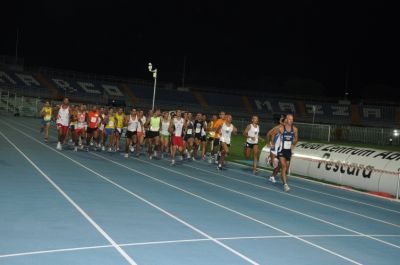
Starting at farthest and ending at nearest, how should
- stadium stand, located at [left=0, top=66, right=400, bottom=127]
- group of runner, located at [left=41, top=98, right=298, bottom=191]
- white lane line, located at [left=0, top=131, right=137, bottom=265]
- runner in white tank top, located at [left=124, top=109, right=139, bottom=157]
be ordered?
1. stadium stand, located at [left=0, top=66, right=400, bottom=127]
2. runner in white tank top, located at [left=124, top=109, right=139, bottom=157]
3. group of runner, located at [left=41, top=98, right=298, bottom=191]
4. white lane line, located at [left=0, top=131, right=137, bottom=265]

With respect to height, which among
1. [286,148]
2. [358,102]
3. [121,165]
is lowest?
[121,165]

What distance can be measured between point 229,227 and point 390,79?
71.2 metres

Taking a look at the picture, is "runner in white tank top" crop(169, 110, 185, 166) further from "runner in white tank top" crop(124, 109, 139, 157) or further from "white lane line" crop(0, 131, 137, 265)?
"white lane line" crop(0, 131, 137, 265)

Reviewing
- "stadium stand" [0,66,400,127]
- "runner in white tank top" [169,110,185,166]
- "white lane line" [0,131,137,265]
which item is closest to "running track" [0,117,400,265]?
"white lane line" [0,131,137,265]

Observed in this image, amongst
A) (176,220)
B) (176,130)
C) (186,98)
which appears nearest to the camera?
(176,220)

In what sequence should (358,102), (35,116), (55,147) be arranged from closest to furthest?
1. (55,147)
2. (35,116)
3. (358,102)

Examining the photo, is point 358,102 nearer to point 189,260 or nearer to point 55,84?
point 55,84

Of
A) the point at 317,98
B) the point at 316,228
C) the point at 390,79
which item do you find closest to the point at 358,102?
the point at 317,98

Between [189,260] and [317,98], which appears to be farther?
[317,98]

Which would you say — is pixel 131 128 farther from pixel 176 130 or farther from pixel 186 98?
pixel 186 98

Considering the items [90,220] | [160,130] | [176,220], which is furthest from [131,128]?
[90,220]

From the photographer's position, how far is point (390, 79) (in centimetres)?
7294

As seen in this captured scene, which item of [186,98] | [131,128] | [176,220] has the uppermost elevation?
[186,98]

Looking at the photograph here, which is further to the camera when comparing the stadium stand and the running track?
the stadium stand
